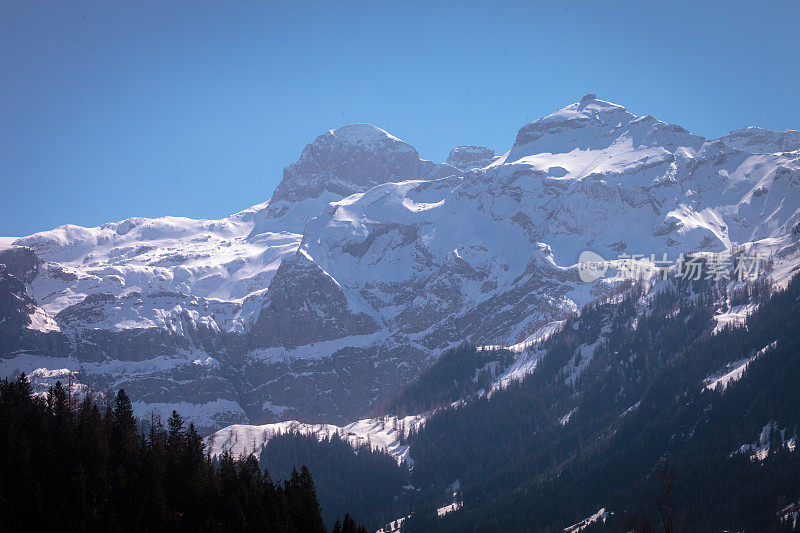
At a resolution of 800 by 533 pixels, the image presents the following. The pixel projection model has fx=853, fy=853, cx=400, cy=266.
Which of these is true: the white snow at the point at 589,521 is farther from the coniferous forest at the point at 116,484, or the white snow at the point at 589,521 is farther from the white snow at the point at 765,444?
the coniferous forest at the point at 116,484

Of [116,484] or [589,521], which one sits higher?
[116,484]

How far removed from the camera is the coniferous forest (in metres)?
99.6

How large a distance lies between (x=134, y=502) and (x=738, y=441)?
132 m

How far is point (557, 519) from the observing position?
18338cm

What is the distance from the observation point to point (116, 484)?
4183 inches

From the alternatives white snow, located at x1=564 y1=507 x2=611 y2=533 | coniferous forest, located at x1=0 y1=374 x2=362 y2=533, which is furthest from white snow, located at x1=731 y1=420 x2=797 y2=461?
coniferous forest, located at x1=0 y1=374 x2=362 y2=533

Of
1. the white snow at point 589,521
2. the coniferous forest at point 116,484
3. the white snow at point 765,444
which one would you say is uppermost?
the coniferous forest at point 116,484

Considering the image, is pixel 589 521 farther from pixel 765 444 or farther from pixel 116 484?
pixel 116 484

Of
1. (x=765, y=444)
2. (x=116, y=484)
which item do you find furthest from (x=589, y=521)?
(x=116, y=484)

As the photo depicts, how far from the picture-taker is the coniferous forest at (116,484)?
99.6 m

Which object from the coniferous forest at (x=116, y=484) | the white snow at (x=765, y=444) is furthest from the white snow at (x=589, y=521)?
the coniferous forest at (x=116, y=484)

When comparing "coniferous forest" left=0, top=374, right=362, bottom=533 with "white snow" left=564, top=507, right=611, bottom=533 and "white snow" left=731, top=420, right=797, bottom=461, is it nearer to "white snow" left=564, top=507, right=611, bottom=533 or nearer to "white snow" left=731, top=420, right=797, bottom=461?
"white snow" left=564, top=507, right=611, bottom=533

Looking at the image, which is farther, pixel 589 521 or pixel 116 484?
pixel 589 521

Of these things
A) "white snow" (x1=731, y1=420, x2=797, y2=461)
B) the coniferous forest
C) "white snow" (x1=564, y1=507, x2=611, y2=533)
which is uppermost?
the coniferous forest
